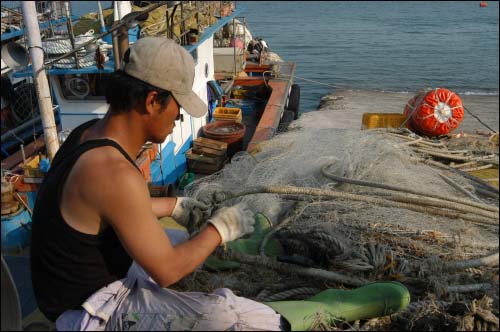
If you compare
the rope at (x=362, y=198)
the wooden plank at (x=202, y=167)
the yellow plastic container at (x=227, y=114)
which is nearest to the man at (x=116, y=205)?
the rope at (x=362, y=198)

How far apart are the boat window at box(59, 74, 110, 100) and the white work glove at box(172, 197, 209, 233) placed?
4.97m

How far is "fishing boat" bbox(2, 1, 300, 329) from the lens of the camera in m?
6.12

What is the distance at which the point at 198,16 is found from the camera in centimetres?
943

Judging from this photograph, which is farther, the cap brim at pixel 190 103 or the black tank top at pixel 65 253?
the cap brim at pixel 190 103

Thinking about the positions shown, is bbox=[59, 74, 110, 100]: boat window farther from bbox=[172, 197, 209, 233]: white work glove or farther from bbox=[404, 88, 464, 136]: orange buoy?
bbox=[404, 88, 464, 136]: orange buoy

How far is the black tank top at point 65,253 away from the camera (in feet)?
6.36

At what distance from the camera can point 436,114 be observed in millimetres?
7125

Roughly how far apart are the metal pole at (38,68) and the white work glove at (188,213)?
3028 mm

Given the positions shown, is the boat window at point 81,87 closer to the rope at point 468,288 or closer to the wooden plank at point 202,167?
the wooden plank at point 202,167

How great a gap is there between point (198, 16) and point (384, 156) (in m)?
5.98

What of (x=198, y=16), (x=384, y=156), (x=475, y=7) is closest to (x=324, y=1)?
(x=475, y=7)

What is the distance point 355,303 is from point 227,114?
8259 mm

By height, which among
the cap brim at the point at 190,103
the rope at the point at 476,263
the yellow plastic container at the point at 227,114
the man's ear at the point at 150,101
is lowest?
the yellow plastic container at the point at 227,114

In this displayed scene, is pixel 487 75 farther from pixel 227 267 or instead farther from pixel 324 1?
pixel 324 1
